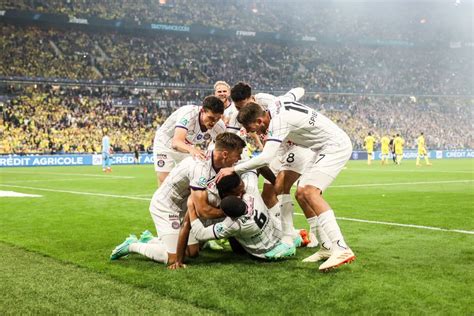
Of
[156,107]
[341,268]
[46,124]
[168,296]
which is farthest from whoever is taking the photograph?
[156,107]

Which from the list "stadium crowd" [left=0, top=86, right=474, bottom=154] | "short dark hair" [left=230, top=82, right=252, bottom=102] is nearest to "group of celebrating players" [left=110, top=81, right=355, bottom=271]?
"short dark hair" [left=230, top=82, right=252, bottom=102]

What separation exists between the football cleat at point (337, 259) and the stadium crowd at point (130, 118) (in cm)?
3661

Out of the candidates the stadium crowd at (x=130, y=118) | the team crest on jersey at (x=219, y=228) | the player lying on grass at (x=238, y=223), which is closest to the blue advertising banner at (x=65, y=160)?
the stadium crowd at (x=130, y=118)

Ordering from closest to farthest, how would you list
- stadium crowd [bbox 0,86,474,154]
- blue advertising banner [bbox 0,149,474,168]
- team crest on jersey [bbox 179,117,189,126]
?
team crest on jersey [bbox 179,117,189,126] → blue advertising banner [bbox 0,149,474,168] → stadium crowd [bbox 0,86,474,154]

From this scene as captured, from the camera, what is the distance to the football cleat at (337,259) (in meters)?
6.12

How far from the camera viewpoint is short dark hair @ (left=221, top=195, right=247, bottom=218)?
6.34 metres

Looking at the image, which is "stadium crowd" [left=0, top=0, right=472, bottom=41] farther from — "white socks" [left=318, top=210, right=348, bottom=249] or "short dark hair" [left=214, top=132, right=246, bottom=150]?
"white socks" [left=318, top=210, right=348, bottom=249]

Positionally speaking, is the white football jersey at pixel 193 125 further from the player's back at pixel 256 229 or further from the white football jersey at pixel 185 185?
the player's back at pixel 256 229

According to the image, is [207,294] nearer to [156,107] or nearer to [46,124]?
[46,124]

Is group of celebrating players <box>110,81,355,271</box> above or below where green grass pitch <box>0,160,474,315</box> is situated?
above

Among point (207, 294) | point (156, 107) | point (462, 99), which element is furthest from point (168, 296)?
point (462, 99)

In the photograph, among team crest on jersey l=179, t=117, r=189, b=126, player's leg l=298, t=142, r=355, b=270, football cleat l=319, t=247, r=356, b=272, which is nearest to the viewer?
football cleat l=319, t=247, r=356, b=272

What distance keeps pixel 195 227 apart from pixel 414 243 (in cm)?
317

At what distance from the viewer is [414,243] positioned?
806 cm
